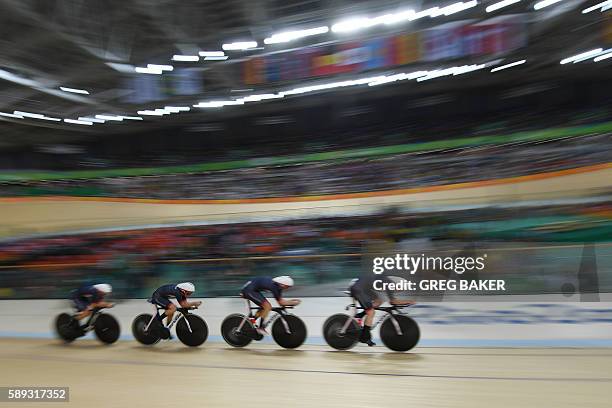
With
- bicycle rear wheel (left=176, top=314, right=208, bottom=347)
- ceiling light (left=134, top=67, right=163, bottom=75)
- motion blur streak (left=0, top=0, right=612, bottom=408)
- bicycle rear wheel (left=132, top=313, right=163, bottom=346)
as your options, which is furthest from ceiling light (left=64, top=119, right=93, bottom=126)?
bicycle rear wheel (left=176, top=314, right=208, bottom=347)

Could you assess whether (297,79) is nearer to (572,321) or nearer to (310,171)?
(310,171)

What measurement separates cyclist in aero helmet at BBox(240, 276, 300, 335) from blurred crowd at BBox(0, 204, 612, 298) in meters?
1.34

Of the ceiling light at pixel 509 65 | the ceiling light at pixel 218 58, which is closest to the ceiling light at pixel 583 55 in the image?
the ceiling light at pixel 509 65

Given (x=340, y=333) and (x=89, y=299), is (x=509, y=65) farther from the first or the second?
(x=89, y=299)

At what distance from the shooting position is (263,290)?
5.73 m

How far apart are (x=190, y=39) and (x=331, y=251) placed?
334 inches

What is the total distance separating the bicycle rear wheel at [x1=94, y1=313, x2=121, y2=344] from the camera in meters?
6.34

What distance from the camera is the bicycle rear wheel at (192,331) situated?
5949 millimetres

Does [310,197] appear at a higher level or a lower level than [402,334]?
higher

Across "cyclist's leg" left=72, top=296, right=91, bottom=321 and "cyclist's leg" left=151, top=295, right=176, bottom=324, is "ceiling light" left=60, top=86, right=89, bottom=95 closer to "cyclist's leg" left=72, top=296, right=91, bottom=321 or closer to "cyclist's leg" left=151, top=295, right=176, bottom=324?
"cyclist's leg" left=72, top=296, right=91, bottom=321

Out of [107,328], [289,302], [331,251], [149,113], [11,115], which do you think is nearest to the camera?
[289,302]

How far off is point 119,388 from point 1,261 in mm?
10472

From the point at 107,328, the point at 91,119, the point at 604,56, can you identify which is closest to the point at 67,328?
the point at 107,328

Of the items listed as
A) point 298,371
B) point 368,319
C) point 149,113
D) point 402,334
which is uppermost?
point 149,113
